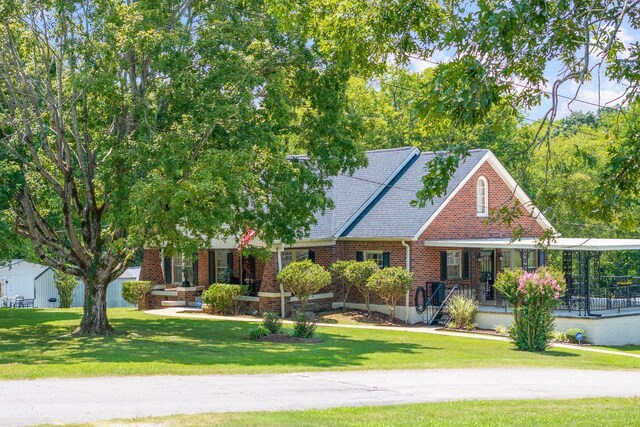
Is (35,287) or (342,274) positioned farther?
(35,287)

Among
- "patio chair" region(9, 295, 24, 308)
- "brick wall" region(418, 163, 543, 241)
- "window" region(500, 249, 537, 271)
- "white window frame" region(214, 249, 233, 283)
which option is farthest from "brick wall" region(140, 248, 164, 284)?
"window" region(500, 249, 537, 271)

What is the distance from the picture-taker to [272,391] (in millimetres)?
15680

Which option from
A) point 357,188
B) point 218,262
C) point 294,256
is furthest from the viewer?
point 357,188

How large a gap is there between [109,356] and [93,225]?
20.3 ft

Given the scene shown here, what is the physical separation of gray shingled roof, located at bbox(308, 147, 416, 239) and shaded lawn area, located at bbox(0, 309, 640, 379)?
23.1 ft

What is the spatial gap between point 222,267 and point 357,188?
6.98m

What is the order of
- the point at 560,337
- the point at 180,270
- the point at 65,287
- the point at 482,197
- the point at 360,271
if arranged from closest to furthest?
the point at 560,337, the point at 360,271, the point at 482,197, the point at 180,270, the point at 65,287

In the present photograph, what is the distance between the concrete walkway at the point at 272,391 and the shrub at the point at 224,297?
15.7 meters

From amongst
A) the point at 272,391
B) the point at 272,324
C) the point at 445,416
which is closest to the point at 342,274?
the point at 272,324

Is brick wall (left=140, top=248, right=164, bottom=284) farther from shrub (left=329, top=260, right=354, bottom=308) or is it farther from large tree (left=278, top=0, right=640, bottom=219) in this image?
large tree (left=278, top=0, right=640, bottom=219)

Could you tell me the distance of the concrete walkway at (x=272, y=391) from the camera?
524 inches

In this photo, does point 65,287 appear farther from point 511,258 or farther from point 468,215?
point 511,258

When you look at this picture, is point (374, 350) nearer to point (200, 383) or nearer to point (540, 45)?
point (200, 383)

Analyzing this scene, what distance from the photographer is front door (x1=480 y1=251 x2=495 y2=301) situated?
35.5 metres
